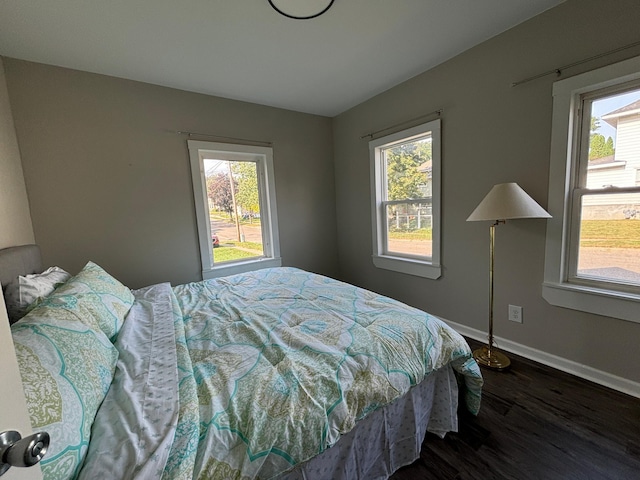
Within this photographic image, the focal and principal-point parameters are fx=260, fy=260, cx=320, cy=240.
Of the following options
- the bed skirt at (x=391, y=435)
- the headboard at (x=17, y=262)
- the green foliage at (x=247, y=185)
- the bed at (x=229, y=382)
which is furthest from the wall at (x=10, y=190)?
the bed skirt at (x=391, y=435)

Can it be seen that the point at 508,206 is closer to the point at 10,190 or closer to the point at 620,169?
the point at 620,169

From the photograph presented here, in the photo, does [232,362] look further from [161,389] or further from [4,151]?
[4,151]

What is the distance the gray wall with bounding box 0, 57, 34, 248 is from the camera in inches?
67.0

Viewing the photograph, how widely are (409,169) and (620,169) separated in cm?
151

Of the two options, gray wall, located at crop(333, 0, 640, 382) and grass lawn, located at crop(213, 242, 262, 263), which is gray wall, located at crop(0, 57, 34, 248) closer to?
grass lawn, located at crop(213, 242, 262, 263)

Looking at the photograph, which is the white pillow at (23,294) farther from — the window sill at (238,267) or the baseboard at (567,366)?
the baseboard at (567,366)

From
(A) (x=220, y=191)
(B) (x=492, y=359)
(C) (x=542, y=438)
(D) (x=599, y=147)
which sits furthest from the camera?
(A) (x=220, y=191)

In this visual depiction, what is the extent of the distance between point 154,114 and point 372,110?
2244mm

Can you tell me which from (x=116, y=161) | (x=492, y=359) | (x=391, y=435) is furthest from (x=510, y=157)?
(x=116, y=161)

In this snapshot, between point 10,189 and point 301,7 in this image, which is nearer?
point 301,7

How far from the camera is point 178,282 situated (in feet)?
8.77

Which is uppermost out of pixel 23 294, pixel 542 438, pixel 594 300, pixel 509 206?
pixel 509 206

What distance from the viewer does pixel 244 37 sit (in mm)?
1883

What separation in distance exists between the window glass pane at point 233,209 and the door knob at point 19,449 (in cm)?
257
